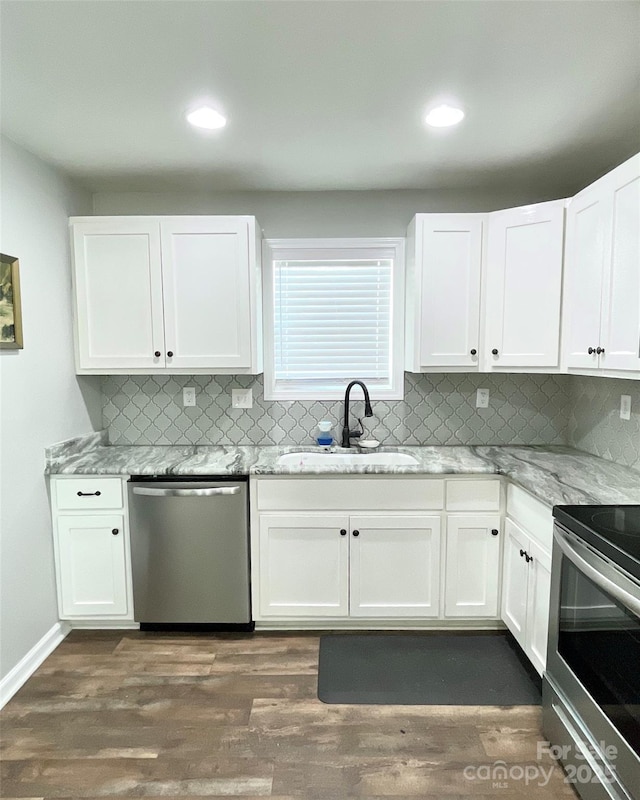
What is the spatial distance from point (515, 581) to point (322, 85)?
230 centimetres

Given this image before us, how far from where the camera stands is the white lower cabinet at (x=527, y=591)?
1836mm

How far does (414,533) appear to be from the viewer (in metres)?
2.27

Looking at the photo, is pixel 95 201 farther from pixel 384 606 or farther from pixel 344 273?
pixel 384 606

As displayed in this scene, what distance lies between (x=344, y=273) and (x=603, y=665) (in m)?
2.28

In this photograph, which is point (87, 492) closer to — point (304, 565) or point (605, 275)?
point (304, 565)

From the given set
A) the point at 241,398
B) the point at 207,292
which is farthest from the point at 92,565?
the point at 207,292

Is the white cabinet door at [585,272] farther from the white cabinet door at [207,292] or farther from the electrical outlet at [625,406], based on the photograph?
the white cabinet door at [207,292]

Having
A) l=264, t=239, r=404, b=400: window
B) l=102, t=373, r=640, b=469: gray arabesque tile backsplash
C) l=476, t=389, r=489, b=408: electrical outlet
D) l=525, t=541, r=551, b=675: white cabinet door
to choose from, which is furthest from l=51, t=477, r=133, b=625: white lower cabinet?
l=476, t=389, r=489, b=408: electrical outlet

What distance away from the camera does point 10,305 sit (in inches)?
78.1

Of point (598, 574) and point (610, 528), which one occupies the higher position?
point (610, 528)

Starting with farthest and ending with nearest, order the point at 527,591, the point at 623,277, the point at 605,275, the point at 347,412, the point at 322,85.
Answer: the point at 347,412, the point at 527,591, the point at 605,275, the point at 623,277, the point at 322,85

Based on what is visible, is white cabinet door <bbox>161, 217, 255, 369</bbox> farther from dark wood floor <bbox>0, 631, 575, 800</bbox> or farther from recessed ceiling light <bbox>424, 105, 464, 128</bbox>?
dark wood floor <bbox>0, 631, 575, 800</bbox>

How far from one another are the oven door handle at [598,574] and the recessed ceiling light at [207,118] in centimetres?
209

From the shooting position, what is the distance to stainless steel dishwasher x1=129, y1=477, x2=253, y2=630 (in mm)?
2238
